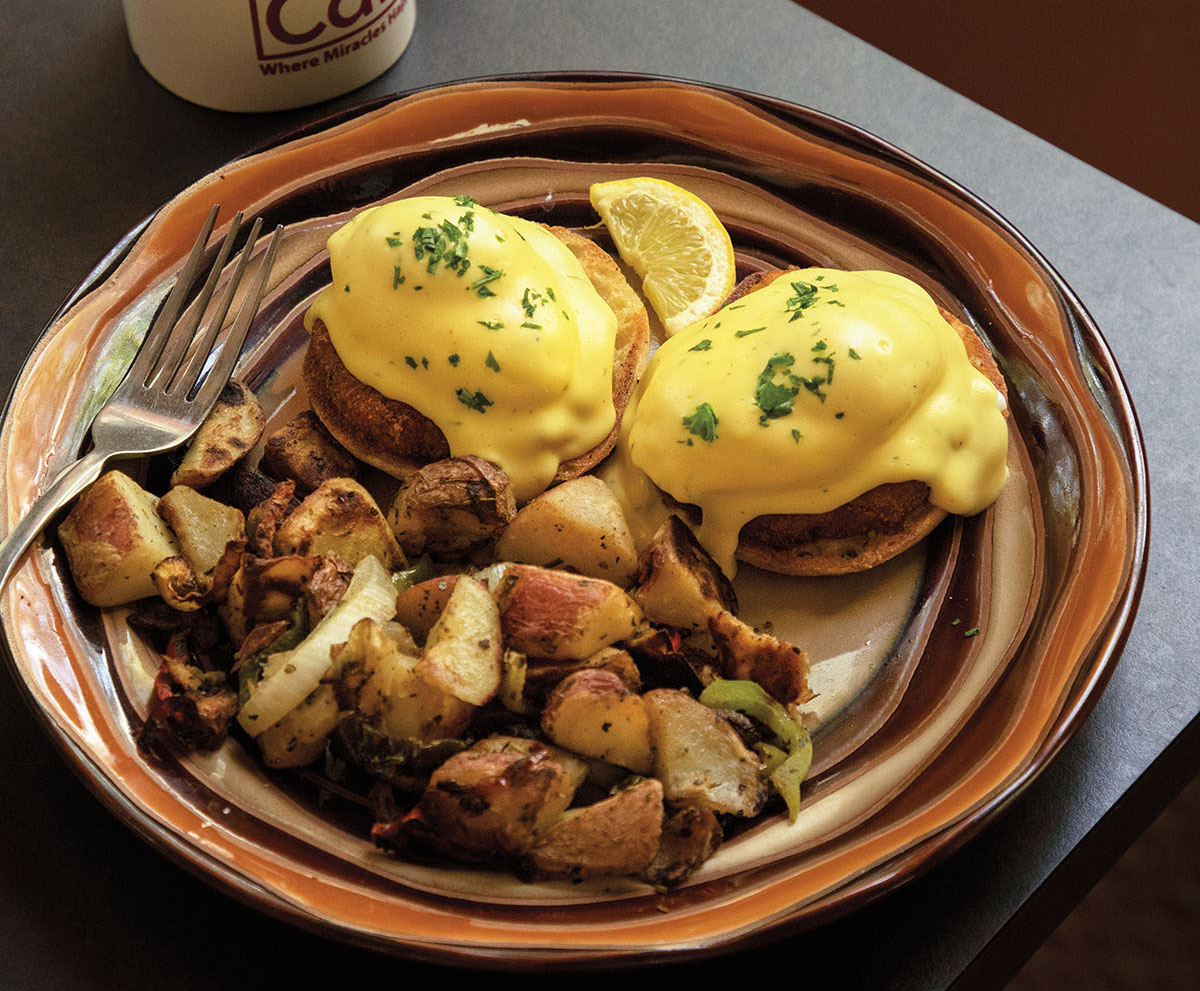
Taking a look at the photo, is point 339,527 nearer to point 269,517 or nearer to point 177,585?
point 269,517

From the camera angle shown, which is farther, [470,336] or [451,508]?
[470,336]

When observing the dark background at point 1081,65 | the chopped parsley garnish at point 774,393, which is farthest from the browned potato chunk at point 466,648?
the dark background at point 1081,65

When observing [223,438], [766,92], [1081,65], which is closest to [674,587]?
[223,438]

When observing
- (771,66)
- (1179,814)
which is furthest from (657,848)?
(1179,814)

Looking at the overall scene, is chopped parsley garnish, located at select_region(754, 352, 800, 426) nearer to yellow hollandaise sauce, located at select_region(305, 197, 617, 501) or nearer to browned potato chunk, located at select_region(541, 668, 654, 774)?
yellow hollandaise sauce, located at select_region(305, 197, 617, 501)

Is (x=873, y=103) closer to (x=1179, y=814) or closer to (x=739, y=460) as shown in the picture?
(x=739, y=460)
